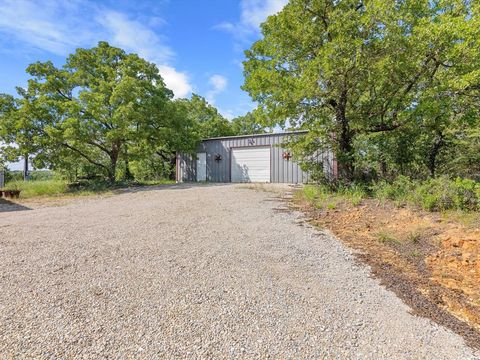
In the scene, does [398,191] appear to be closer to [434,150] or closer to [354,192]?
[354,192]

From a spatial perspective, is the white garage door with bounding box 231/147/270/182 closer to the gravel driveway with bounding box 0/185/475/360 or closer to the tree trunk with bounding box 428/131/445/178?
the tree trunk with bounding box 428/131/445/178

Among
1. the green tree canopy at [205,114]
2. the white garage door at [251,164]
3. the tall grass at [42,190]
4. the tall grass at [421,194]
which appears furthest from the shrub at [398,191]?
the green tree canopy at [205,114]

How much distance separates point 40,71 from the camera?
491 inches

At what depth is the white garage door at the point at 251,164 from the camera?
13.9 metres

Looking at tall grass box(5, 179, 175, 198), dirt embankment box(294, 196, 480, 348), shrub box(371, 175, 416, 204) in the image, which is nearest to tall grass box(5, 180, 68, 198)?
tall grass box(5, 179, 175, 198)

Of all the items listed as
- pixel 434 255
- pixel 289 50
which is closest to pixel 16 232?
pixel 434 255

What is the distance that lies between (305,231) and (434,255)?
1950 mm

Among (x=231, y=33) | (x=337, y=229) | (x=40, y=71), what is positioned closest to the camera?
(x=337, y=229)

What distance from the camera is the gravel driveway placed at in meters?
1.98

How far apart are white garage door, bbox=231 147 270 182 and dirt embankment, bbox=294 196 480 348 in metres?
7.83

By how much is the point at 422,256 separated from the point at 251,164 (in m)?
10.8

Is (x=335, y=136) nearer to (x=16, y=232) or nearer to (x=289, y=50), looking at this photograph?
(x=289, y=50)

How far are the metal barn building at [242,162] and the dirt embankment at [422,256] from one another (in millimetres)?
6788

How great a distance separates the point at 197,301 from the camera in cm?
259
